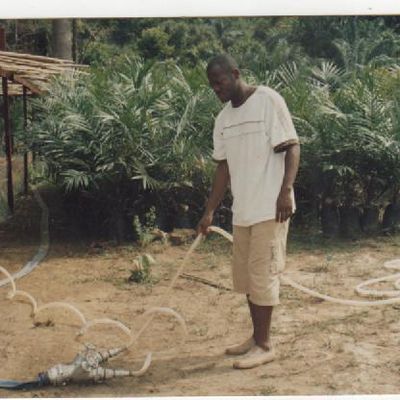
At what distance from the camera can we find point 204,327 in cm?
476

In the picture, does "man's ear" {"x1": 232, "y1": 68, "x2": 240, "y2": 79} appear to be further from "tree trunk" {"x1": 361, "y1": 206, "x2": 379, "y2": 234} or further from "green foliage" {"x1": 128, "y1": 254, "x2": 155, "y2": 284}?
"tree trunk" {"x1": 361, "y1": 206, "x2": 379, "y2": 234}

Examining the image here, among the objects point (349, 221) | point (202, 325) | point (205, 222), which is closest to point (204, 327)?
point (202, 325)

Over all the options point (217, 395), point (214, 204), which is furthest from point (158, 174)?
point (217, 395)

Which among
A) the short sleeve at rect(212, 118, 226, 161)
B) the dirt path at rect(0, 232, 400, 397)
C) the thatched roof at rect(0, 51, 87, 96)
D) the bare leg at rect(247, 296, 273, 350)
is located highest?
the thatched roof at rect(0, 51, 87, 96)

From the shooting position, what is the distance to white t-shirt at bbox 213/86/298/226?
3779mm

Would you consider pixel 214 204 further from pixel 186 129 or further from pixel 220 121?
pixel 186 129

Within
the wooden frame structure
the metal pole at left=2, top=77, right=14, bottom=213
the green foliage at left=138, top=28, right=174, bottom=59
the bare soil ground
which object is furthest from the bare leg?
the green foliage at left=138, top=28, right=174, bottom=59

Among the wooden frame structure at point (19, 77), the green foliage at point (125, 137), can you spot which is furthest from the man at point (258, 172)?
the wooden frame structure at point (19, 77)

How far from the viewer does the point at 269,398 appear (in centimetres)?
342

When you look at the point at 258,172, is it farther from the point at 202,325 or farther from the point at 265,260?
the point at 202,325

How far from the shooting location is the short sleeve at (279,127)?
3.75m

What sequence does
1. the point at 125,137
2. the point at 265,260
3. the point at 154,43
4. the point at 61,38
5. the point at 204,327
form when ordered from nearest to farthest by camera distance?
1. the point at 265,260
2. the point at 204,327
3. the point at 125,137
4. the point at 61,38
5. the point at 154,43

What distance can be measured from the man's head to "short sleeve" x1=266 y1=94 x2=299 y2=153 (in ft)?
0.74

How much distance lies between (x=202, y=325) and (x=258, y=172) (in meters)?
1.42
